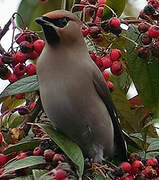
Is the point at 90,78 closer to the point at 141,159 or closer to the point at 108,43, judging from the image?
the point at 108,43

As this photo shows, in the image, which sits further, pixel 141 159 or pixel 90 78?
pixel 90 78

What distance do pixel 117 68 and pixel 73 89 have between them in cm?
25

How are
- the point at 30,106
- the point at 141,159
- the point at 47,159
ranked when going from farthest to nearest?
1. the point at 30,106
2. the point at 141,159
3. the point at 47,159

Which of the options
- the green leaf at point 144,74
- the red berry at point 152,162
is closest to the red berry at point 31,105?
the green leaf at point 144,74

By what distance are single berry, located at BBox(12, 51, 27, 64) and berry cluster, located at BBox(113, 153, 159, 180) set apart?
51 cm

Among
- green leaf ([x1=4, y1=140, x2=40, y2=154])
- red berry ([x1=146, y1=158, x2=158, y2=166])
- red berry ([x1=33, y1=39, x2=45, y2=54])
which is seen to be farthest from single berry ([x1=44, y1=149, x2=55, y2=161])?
red berry ([x1=33, y1=39, x2=45, y2=54])

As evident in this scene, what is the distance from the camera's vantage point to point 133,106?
244cm

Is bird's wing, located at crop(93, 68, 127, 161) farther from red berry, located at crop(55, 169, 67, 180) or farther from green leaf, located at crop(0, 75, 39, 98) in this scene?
red berry, located at crop(55, 169, 67, 180)

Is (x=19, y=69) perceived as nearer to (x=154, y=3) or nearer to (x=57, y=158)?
(x=57, y=158)

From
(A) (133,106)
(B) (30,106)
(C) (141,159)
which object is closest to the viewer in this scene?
(C) (141,159)

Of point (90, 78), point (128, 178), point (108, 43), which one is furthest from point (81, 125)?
point (128, 178)

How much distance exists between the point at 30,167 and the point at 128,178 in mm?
335

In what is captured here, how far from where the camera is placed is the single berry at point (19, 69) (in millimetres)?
2154

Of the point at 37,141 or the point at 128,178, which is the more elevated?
the point at 37,141
